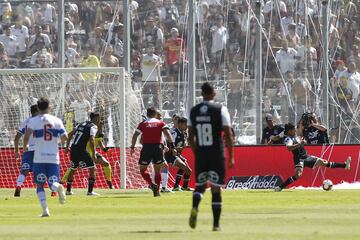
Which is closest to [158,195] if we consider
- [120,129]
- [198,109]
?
[120,129]

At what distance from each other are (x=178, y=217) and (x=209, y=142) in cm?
352

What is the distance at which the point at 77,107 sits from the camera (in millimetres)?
36281

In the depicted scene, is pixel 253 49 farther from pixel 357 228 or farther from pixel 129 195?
pixel 357 228

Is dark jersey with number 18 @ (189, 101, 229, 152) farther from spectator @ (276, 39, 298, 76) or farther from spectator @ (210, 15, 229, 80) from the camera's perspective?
spectator @ (276, 39, 298, 76)

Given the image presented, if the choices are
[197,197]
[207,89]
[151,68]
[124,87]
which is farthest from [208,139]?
[151,68]

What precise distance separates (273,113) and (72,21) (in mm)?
6617

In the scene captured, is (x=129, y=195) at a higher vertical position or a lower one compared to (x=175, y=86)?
lower

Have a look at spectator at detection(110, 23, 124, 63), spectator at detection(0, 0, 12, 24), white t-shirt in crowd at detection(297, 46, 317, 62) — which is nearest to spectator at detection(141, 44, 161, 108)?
spectator at detection(110, 23, 124, 63)

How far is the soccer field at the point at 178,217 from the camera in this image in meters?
17.1

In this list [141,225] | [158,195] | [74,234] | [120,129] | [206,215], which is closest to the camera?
[74,234]

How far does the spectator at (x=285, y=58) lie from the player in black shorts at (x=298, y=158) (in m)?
3.74

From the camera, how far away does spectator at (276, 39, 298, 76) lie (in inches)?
1438

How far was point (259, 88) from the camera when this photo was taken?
36.3m

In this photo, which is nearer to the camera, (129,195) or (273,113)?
(129,195)
